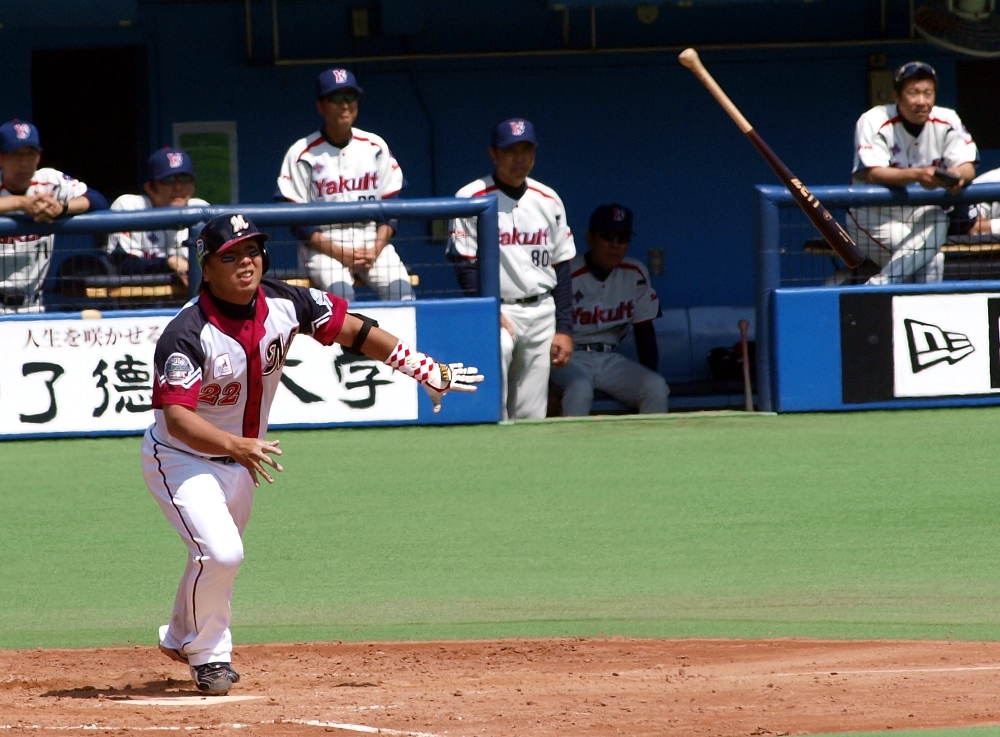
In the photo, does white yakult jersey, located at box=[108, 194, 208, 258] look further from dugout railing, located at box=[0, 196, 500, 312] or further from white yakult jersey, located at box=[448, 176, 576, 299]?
white yakult jersey, located at box=[448, 176, 576, 299]

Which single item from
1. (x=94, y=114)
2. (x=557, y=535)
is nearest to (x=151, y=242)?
(x=94, y=114)

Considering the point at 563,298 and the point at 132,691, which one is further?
the point at 563,298

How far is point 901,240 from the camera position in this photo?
28.3 ft

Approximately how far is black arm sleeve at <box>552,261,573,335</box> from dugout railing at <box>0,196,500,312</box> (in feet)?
1.77

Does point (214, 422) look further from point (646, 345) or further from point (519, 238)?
point (646, 345)

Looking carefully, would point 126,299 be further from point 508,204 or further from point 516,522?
point 516,522

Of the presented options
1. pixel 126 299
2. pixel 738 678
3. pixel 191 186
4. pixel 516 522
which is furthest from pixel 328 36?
pixel 738 678

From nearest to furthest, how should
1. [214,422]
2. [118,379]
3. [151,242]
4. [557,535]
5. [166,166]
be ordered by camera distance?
1. [214,422]
2. [557,535]
3. [118,379]
4. [151,242]
5. [166,166]

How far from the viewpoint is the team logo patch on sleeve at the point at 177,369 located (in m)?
4.43

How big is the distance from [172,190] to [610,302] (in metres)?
2.83

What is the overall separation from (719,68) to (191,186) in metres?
4.56

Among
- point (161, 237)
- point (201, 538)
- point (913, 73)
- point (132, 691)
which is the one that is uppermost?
point (913, 73)

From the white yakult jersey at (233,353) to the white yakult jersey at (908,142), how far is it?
15.3 ft

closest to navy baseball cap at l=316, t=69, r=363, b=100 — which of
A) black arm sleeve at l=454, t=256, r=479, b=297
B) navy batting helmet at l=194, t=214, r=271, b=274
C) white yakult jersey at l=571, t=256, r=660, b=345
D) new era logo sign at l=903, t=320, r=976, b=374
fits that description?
black arm sleeve at l=454, t=256, r=479, b=297
